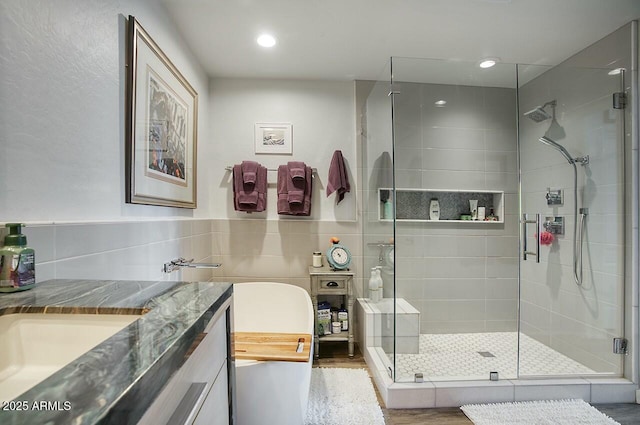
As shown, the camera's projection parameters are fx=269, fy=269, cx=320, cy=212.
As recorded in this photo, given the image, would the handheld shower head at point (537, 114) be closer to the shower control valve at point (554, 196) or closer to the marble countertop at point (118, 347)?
the shower control valve at point (554, 196)

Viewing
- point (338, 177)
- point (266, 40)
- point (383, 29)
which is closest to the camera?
point (383, 29)

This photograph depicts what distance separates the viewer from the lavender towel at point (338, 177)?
238cm

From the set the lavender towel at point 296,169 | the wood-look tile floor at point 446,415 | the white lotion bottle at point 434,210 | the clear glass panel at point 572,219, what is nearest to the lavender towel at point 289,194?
the lavender towel at point 296,169

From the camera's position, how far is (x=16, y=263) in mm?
657

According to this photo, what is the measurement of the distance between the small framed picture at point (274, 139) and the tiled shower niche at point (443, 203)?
37.6 inches

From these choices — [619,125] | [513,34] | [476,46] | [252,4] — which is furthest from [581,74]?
[252,4]

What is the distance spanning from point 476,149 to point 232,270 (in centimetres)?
238

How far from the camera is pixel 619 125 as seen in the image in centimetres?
178

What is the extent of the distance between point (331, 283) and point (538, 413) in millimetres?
1455

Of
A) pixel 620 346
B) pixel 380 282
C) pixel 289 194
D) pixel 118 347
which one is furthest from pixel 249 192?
pixel 620 346

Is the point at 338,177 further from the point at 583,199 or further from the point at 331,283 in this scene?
the point at 583,199

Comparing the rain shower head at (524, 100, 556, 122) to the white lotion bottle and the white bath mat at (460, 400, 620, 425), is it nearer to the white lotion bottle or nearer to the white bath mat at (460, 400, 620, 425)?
the white lotion bottle

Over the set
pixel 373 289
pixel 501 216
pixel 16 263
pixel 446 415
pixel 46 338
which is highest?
pixel 501 216

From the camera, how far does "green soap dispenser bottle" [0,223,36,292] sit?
0.64 m
